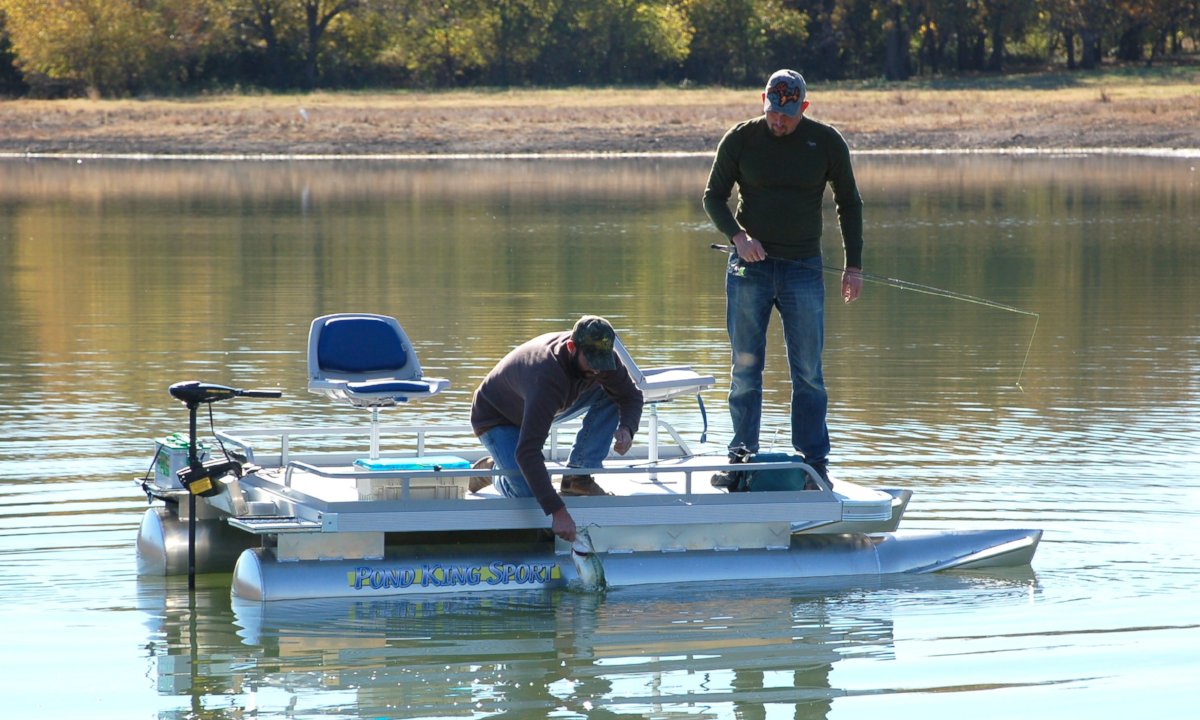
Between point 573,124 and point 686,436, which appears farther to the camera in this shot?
point 573,124

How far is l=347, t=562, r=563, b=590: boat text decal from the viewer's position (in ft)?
23.9

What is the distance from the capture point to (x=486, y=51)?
2478 inches

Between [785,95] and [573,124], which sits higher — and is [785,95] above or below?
above

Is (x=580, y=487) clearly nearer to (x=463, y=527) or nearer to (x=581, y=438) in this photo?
(x=581, y=438)

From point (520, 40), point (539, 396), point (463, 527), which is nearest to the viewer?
point (539, 396)

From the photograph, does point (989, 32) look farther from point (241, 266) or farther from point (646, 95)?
point (241, 266)

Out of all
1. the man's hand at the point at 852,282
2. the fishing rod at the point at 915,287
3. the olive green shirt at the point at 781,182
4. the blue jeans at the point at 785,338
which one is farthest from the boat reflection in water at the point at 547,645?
the olive green shirt at the point at 781,182

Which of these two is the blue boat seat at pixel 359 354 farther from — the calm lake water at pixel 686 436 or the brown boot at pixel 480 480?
the calm lake water at pixel 686 436

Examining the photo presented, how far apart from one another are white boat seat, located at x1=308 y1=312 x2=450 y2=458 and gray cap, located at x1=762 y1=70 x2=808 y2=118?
6.42 ft

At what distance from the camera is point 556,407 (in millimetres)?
7004

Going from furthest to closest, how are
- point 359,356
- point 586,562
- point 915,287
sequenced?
point 915,287
point 359,356
point 586,562

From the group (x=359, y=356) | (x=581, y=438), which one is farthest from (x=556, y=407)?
(x=359, y=356)

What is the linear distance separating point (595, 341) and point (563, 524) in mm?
801

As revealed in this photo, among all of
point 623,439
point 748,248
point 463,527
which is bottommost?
point 463,527
